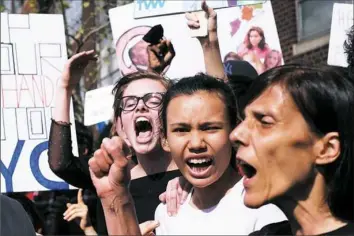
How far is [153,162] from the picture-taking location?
2670 mm

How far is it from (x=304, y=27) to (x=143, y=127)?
6307 millimetres

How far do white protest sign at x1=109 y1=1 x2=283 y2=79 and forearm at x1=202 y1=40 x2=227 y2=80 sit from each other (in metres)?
1.50

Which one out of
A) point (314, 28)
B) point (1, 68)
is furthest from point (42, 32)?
point (314, 28)

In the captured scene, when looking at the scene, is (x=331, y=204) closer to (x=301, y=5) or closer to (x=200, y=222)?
(x=200, y=222)

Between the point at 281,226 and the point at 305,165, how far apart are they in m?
0.22

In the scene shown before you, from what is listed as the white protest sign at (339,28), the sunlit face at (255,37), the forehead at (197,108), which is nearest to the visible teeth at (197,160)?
the forehead at (197,108)

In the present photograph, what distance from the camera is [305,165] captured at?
1.61 meters

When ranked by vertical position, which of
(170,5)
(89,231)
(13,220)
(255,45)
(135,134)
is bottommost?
(89,231)

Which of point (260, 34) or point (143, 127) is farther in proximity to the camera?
point (260, 34)

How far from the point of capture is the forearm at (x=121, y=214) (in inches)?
64.5

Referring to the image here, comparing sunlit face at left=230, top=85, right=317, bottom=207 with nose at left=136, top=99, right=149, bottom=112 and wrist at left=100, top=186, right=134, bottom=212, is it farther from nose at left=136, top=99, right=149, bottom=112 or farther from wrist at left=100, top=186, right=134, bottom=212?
nose at left=136, top=99, right=149, bottom=112

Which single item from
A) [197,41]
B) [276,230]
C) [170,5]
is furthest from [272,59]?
[276,230]

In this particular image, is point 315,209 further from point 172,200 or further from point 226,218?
point 172,200

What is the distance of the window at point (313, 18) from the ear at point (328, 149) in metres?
6.52
